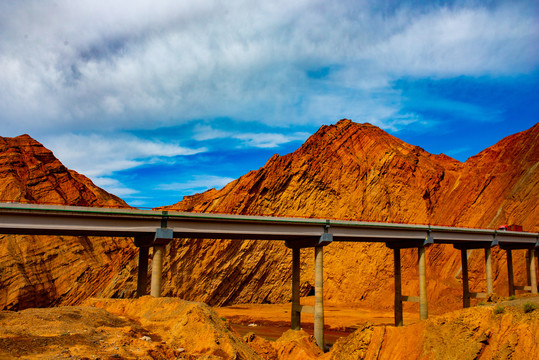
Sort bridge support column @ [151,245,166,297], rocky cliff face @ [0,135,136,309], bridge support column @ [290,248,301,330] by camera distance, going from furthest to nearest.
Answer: rocky cliff face @ [0,135,136,309], bridge support column @ [290,248,301,330], bridge support column @ [151,245,166,297]

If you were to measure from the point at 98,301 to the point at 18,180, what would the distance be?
5323cm

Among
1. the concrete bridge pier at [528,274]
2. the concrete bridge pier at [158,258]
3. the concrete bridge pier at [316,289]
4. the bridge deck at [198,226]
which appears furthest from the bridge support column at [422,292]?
the concrete bridge pier at [158,258]

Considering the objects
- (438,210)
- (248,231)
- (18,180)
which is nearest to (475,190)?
(438,210)

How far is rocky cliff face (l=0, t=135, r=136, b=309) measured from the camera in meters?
58.2

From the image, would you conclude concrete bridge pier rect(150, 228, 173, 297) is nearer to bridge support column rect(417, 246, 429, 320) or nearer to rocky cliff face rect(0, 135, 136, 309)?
bridge support column rect(417, 246, 429, 320)

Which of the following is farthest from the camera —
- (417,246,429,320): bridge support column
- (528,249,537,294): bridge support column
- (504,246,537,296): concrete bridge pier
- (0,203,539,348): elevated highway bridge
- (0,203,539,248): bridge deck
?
(528,249,537,294): bridge support column

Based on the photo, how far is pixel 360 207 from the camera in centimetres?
7312

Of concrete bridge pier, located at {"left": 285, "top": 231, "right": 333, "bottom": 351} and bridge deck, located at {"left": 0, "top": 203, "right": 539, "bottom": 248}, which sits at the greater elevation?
bridge deck, located at {"left": 0, "top": 203, "right": 539, "bottom": 248}

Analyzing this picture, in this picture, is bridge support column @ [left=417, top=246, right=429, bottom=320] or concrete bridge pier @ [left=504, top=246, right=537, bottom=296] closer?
bridge support column @ [left=417, top=246, right=429, bottom=320]

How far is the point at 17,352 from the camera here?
47.1ft

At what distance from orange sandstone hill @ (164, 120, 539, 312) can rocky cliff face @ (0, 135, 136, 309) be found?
10.2 meters

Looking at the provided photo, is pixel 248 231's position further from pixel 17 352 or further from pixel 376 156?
pixel 376 156

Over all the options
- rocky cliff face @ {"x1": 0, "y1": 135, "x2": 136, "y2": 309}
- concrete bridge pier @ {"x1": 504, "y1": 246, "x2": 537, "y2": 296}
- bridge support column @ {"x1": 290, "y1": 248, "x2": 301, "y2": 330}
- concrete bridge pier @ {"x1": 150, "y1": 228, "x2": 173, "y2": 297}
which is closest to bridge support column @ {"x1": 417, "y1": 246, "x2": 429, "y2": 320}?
bridge support column @ {"x1": 290, "y1": 248, "x2": 301, "y2": 330}

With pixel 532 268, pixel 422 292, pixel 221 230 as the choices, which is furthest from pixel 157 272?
pixel 532 268
